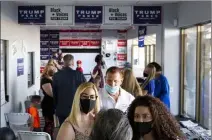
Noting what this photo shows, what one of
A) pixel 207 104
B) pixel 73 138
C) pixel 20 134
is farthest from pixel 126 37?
pixel 73 138

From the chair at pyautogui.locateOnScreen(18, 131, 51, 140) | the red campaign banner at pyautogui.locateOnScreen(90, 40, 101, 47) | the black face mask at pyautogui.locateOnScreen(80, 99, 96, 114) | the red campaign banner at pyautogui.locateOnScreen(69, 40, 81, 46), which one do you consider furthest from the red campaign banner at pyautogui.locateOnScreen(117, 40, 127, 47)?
the black face mask at pyautogui.locateOnScreen(80, 99, 96, 114)

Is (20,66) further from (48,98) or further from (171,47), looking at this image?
(171,47)

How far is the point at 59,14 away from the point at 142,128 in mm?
7415

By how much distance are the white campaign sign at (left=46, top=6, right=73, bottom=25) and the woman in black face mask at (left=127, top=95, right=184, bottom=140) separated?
23.8 ft

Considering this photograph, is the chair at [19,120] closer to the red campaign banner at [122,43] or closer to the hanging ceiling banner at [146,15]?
the hanging ceiling banner at [146,15]

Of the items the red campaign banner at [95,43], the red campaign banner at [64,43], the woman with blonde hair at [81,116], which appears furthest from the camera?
the red campaign banner at [64,43]

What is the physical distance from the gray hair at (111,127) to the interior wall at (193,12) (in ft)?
17.7

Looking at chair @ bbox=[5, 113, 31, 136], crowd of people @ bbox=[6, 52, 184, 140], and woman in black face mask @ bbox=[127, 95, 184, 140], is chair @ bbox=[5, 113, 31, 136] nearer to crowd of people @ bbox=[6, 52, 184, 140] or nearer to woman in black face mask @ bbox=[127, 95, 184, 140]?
crowd of people @ bbox=[6, 52, 184, 140]

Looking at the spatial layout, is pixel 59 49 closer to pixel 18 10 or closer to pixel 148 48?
pixel 148 48

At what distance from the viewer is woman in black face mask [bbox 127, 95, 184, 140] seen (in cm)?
214

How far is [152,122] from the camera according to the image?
216cm

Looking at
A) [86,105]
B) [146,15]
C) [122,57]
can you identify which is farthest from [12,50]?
[122,57]

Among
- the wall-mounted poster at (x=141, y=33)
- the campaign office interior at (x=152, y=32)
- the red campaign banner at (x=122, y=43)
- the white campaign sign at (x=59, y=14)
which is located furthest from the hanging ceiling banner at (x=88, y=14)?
the red campaign banner at (x=122, y=43)

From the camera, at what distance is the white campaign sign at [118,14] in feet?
30.2
